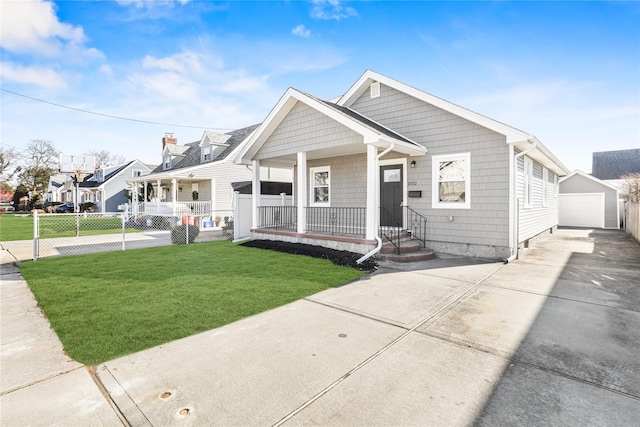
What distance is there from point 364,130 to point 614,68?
10163 mm

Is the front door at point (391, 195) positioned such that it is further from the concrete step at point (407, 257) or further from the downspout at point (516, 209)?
the downspout at point (516, 209)

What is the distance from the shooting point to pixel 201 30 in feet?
43.7

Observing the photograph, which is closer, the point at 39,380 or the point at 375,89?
the point at 39,380

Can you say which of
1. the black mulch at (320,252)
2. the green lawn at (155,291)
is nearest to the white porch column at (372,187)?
the black mulch at (320,252)

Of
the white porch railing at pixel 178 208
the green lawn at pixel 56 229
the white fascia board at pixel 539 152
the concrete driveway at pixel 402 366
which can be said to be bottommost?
the concrete driveway at pixel 402 366

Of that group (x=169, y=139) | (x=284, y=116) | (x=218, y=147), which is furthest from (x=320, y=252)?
(x=169, y=139)

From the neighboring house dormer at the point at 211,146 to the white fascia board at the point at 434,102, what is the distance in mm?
13185

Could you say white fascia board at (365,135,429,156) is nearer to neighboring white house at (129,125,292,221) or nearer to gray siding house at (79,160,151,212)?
neighboring white house at (129,125,292,221)

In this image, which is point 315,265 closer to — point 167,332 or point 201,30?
point 167,332

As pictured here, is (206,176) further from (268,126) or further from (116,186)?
(116,186)

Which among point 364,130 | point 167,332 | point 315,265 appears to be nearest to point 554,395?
point 167,332

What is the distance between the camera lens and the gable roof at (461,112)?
780 centimetres

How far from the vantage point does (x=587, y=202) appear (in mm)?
19344

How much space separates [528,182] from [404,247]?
16.8 feet
